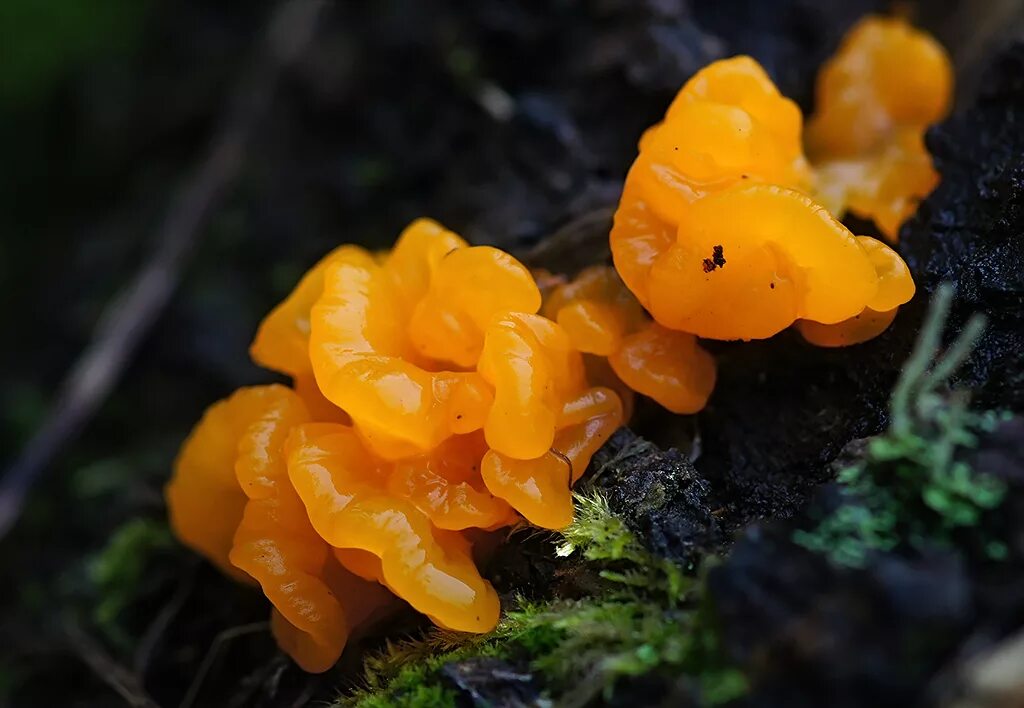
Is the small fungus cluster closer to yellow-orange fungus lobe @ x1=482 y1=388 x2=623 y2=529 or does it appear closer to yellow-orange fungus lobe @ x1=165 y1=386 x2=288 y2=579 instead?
yellow-orange fungus lobe @ x1=482 y1=388 x2=623 y2=529

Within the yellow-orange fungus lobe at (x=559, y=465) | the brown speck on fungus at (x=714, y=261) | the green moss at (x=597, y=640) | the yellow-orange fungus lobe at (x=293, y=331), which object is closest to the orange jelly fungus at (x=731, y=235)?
the brown speck on fungus at (x=714, y=261)

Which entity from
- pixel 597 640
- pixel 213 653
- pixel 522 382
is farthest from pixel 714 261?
pixel 213 653

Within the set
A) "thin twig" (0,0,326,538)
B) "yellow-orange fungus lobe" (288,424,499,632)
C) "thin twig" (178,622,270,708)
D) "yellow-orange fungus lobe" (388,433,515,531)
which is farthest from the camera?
"thin twig" (0,0,326,538)

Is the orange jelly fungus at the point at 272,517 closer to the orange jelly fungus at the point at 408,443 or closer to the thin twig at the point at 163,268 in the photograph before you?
the orange jelly fungus at the point at 408,443

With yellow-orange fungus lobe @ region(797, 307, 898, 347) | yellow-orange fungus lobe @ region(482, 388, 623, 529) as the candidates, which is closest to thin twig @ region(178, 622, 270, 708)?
yellow-orange fungus lobe @ region(482, 388, 623, 529)

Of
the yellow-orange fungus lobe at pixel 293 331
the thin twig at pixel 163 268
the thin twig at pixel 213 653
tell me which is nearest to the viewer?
the yellow-orange fungus lobe at pixel 293 331
